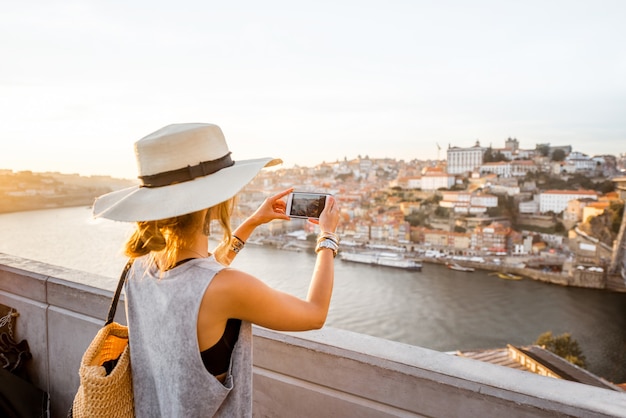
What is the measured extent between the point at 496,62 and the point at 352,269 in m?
22.9

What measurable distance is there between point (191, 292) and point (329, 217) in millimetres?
207

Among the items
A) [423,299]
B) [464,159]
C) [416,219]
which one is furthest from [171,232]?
[464,159]

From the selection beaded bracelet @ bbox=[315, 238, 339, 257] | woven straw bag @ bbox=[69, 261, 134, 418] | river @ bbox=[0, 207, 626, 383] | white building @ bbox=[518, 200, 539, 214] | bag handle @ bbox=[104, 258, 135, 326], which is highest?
beaded bracelet @ bbox=[315, 238, 339, 257]

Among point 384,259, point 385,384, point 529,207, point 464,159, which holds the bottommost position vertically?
point 384,259

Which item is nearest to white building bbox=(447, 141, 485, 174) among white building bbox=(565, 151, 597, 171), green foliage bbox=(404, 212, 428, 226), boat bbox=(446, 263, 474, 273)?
white building bbox=(565, 151, 597, 171)

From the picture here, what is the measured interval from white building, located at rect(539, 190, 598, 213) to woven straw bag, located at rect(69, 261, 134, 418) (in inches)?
1305

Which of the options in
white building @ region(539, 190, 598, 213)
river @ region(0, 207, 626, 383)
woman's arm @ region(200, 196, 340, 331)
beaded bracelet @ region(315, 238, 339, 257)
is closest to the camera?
woman's arm @ region(200, 196, 340, 331)

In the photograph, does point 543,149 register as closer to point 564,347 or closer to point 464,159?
point 464,159

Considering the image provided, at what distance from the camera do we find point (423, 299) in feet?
63.5

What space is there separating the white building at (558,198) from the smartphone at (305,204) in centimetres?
3295

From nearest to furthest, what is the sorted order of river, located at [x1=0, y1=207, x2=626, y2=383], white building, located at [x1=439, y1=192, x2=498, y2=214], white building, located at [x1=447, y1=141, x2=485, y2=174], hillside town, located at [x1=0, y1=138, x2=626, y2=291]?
river, located at [x1=0, y1=207, x2=626, y2=383] → hillside town, located at [x1=0, y1=138, x2=626, y2=291] → white building, located at [x1=439, y1=192, x2=498, y2=214] → white building, located at [x1=447, y1=141, x2=485, y2=174]

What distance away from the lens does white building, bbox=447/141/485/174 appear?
42562 mm

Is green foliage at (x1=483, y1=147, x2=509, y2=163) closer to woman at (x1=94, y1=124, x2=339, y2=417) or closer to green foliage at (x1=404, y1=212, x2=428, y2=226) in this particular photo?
green foliage at (x1=404, y1=212, x2=428, y2=226)

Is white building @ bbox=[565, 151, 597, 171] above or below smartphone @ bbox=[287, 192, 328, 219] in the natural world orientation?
above
